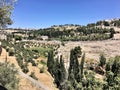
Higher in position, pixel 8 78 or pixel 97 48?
pixel 8 78

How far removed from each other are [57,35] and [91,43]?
60825 millimetres

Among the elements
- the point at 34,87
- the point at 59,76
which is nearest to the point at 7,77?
the point at 34,87

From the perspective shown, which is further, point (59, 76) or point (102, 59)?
point (102, 59)

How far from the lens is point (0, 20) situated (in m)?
19.2

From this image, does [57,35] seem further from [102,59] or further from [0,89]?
[0,89]

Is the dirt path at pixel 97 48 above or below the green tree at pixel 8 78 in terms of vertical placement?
below

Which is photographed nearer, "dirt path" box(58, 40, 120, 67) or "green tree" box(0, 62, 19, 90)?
"green tree" box(0, 62, 19, 90)

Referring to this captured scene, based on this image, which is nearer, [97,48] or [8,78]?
[8,78]

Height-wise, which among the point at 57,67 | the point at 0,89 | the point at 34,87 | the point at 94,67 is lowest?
the point at 94,67

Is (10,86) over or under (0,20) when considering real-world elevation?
under

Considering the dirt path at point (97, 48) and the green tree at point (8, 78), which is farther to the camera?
the dirt path at point (97, 48)

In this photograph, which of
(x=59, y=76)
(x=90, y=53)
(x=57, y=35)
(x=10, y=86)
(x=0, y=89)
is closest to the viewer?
(x=0, y=89)

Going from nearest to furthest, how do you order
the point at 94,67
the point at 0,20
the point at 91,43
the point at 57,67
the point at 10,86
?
the point at 0,20, the point at 10,86, the point at 57,67, the point at 94,67, the point at 91,43

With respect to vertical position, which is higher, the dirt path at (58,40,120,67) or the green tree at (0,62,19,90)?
the green tree at (0,62,19,90)
